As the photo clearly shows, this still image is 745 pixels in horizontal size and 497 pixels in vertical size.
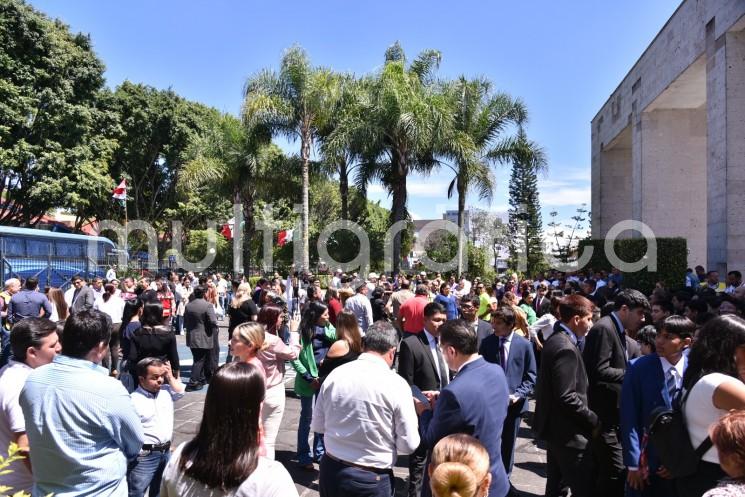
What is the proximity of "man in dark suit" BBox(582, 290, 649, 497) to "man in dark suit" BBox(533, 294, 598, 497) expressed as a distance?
17 cm

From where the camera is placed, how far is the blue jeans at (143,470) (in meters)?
3.80

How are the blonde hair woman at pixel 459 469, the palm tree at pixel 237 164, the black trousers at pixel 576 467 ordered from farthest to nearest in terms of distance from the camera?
1. the palm tree at pixel 237 164
2. the black trousers at pixel 576 467
3. the blonde hair woman at pixel 459 469

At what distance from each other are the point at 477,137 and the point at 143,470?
70.9 feet

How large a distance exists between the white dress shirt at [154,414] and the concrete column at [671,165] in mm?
20477

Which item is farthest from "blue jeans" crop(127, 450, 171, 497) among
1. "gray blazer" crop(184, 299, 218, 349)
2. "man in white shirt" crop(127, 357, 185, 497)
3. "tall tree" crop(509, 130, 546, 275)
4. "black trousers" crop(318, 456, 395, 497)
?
"tall tree" crop(509, 130, 546, 275)

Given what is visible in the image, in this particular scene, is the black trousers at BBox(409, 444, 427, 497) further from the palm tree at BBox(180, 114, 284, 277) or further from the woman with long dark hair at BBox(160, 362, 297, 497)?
the palm tree at BBox(180, 114, 284, 277)

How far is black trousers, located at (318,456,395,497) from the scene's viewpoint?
3258 mm

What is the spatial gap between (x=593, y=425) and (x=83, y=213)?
35313 mm

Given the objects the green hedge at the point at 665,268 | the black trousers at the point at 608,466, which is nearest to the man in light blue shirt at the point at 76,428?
the black trousers at the point at 608,466

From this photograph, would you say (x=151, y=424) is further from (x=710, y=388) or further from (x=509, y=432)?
(x=710, y=388)

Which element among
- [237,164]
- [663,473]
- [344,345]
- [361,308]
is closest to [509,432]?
[663,473]

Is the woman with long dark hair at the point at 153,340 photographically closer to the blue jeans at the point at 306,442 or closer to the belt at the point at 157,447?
the blue jeans at the point at 306,442

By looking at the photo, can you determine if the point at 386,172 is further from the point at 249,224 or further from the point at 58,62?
the point at 58,62

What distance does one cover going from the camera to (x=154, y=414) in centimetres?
387
